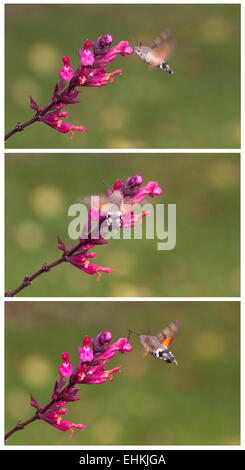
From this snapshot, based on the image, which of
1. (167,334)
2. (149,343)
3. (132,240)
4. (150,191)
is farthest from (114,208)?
(132,240)

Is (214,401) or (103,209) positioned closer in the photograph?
(103,209)

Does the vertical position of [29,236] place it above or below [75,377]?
above

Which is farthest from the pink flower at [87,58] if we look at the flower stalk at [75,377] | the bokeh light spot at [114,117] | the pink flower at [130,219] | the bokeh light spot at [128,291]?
the bokeh light spot at [128,291]

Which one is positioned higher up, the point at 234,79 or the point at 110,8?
the point at 110,8

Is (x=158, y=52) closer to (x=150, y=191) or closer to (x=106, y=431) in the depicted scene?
(x=150, y=191)

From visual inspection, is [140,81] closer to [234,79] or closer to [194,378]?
[234,79]

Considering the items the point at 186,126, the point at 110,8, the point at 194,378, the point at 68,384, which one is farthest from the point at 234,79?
the point at 68,384

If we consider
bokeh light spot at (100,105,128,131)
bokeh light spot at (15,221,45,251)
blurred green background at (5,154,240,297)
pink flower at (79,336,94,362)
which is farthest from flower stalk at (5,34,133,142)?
bokeh light spot at (100,105,128,131)

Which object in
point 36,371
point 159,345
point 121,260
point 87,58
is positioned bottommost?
point 36,371
